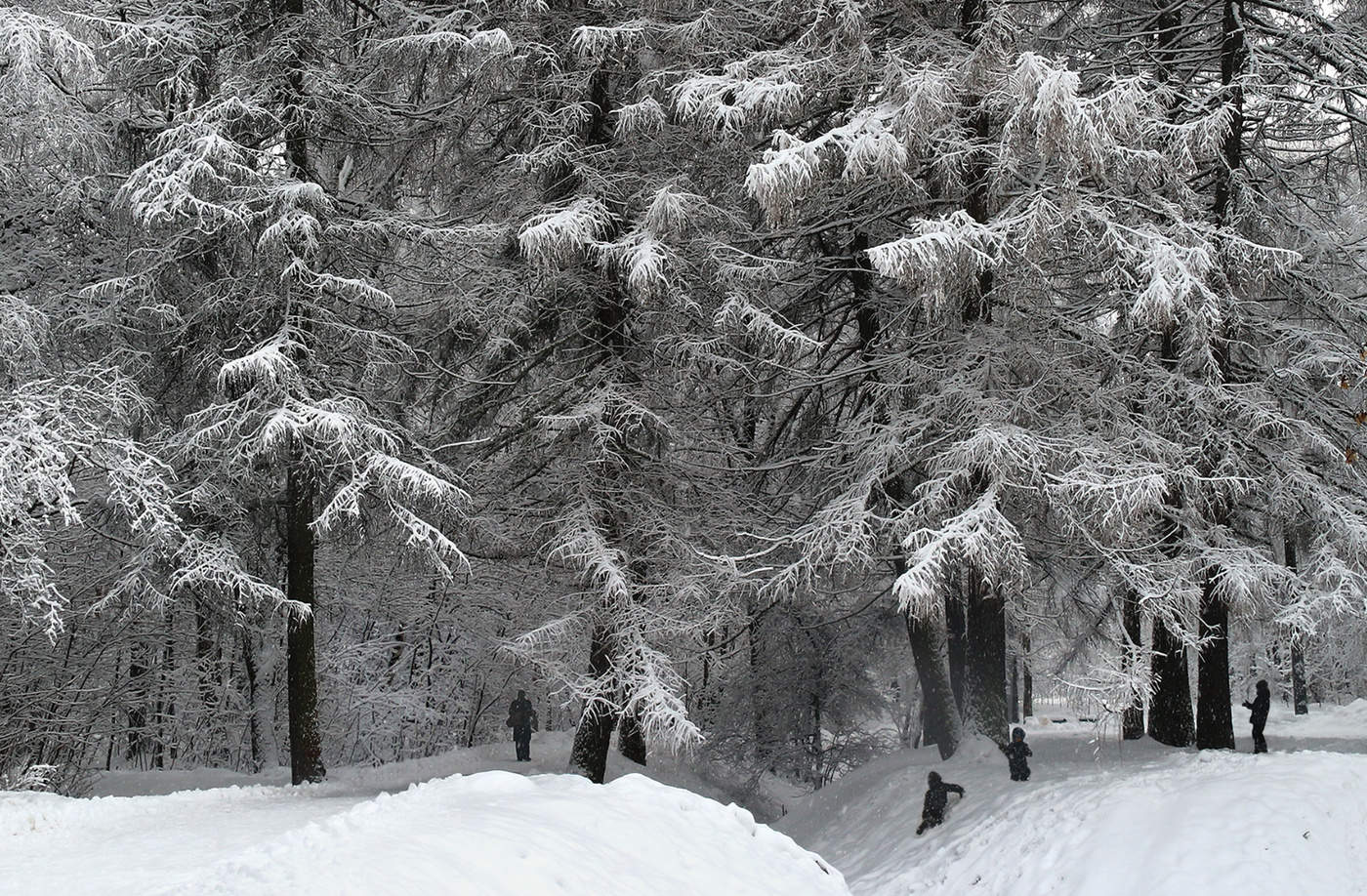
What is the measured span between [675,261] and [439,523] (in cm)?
414

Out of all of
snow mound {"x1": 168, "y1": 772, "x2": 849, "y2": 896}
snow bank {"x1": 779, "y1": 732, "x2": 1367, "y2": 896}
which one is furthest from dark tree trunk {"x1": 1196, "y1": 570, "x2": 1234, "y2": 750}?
snow mound {"x1": 168, "y1": 772, "x2": 849, "y2": 896}

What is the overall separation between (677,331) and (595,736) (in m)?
5.14

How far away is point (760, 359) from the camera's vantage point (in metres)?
12.6

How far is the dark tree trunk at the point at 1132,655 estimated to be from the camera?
962cm

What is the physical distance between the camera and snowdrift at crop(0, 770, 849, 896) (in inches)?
216

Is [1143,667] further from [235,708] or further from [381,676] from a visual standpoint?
[235,708]

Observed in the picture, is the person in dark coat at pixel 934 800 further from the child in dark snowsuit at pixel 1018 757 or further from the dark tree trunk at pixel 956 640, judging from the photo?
the dark tree trunk at pixel 956 640

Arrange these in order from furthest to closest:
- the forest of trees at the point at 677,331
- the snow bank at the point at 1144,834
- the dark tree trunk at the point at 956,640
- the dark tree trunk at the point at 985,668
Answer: the dark tree trunk at the point at 956,640
the dark tree trunk at the point at 985,668
the forest of trees at the point at 677,331
the snow bank at the point at 1144,834

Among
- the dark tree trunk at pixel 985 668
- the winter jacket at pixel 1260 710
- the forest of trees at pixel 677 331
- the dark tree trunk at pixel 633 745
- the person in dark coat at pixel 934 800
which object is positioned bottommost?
the person in dark coat at pixel 934 800

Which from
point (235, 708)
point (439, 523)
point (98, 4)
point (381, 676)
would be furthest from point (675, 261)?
point (235, 708)

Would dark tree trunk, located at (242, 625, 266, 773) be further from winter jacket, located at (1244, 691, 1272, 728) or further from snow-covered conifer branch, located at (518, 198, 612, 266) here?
winter jacket, located at (1244, 691, 1272, 728)

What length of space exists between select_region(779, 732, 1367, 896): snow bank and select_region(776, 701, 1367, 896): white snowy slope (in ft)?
0.04

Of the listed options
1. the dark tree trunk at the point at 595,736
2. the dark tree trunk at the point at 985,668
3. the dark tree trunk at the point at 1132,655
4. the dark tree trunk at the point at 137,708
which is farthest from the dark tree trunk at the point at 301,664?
the dark tree trunk at the point at 1132,655

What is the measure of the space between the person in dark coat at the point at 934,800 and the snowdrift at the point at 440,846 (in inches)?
153
